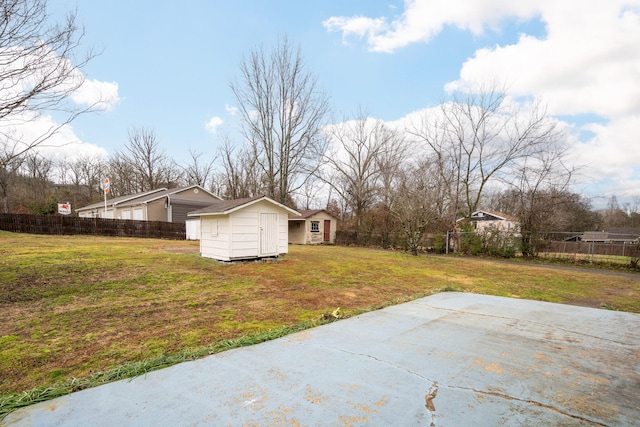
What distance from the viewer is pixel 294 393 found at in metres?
1.87

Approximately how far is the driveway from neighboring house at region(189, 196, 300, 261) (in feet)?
23.6

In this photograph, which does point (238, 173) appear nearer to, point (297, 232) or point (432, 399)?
point (297, 232)

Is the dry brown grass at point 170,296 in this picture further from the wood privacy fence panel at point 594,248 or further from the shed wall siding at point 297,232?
the shed wall siding at point 297,232

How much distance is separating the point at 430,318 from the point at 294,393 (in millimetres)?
2339

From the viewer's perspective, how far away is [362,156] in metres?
25.5

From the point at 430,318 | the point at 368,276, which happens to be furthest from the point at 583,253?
the point at 430,318

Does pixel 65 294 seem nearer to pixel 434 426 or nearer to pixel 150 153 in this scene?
pixel 434 426

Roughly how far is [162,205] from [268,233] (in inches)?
594

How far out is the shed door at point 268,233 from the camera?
10617 millimetres

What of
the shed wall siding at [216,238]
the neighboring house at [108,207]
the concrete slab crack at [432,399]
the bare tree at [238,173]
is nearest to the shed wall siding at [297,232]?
the bare tree at [238,173]

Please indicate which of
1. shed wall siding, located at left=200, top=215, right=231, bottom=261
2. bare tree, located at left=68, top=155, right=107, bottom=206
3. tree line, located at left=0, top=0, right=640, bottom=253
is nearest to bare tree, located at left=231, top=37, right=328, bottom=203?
tree line, located at left=0, top=0, right=640, bottom=253

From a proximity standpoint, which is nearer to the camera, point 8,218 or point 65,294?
Result: point 65,294

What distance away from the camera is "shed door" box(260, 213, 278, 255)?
10.6 m

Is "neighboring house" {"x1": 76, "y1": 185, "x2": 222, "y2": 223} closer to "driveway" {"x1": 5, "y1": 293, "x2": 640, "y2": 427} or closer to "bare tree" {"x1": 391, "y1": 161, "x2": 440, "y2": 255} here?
"bare tree" {"x1": 391, "y1": 161, "x2": 440, "y2": 255}
